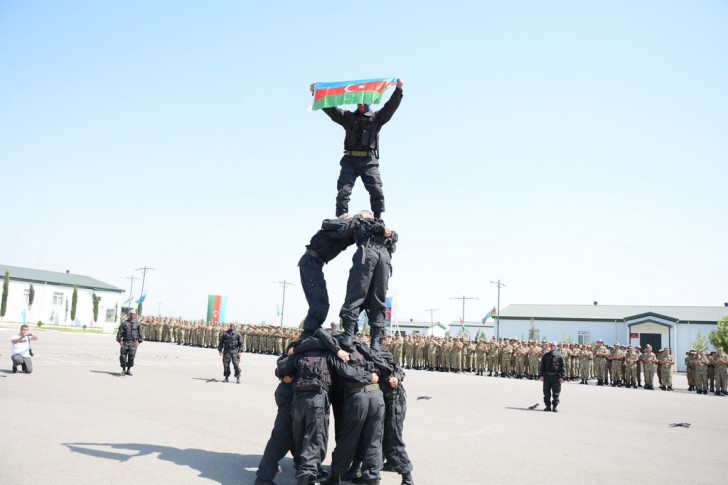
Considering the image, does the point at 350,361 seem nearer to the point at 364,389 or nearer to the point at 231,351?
the point at 364,389

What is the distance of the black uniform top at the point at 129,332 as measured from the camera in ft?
51.9

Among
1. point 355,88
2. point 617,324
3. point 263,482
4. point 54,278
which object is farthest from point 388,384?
point 54,278

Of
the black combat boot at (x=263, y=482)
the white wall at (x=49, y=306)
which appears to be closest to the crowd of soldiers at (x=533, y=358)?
the black combat boot at (x=263, y=482)

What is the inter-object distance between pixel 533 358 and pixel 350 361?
1996 cm

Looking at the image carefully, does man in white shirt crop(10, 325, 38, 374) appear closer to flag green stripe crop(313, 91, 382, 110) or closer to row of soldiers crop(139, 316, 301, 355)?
flag green stripe crop(313, 91, 382, 110)

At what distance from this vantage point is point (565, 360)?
2475 cm

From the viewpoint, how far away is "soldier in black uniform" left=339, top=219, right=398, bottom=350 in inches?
260

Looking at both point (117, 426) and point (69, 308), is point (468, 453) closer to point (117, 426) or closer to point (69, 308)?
point (117, 426)

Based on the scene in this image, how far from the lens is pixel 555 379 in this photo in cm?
1299

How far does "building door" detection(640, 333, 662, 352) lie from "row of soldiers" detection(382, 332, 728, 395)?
20.4 meters

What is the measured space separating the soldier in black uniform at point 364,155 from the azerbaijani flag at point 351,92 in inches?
6.6

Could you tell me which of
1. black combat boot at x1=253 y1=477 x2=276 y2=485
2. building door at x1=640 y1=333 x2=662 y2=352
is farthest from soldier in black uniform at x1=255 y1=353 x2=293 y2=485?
building door at x1=640 y1=333 x2=662 y2=352

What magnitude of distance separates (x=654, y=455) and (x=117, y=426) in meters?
8.19

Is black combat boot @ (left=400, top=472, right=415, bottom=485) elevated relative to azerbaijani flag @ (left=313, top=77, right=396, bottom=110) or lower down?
lower down
